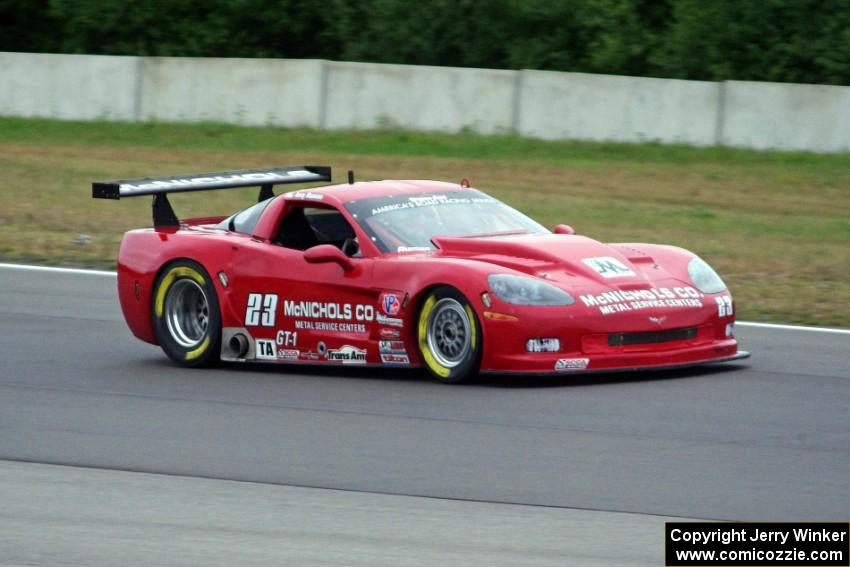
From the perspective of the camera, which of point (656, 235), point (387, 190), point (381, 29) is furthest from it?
point (381, 29)

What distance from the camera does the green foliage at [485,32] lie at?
27.1m

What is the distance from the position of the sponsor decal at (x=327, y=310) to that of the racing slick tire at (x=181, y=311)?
0.79 meters

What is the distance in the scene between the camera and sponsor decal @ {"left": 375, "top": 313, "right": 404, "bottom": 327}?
943cm

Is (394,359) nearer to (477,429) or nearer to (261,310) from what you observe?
(261,310)

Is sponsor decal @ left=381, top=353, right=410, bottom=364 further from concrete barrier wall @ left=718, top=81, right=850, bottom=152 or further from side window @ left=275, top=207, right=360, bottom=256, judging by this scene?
concrete barrier wall @ left=718, top=81, right=850, bottom=152

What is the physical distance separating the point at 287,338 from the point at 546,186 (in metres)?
11.8

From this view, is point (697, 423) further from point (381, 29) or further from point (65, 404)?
point (381, 29)

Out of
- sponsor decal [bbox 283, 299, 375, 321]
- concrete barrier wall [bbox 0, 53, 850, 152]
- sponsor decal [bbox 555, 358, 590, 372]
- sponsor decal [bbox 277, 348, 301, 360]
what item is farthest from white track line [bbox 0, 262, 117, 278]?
concrete barrier wall [bbox 0, 53, 850, 152]

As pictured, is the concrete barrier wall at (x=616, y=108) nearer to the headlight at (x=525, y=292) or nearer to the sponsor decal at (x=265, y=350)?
the sponsor decal at (x=265, y=350)

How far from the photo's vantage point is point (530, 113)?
24109 millimetres

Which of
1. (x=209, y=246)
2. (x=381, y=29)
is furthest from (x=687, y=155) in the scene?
(x=209, y=246)

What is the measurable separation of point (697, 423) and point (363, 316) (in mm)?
2321

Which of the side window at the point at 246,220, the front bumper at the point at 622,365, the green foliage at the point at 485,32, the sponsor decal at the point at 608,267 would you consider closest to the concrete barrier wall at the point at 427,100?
the green foliage at the point at 485,32

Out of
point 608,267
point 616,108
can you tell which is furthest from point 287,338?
point 616,108
